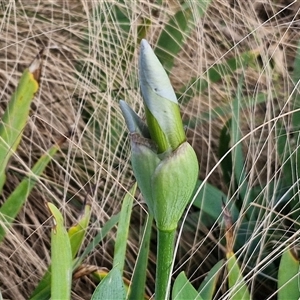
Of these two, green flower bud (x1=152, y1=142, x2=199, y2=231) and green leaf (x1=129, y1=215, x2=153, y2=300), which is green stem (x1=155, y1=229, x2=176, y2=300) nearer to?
green flower bud (x1=152, y1=142, x2=199, y2=231)

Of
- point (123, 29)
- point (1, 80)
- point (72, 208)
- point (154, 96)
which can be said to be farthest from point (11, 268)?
point (154, 96)

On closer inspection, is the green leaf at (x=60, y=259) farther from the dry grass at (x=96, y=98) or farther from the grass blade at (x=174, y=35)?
the grass blade at (x=174, y=35)

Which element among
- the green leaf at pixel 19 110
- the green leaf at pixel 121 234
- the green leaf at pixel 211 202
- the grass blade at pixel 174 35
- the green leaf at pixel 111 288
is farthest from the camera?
the grass blade at pixel 174 35

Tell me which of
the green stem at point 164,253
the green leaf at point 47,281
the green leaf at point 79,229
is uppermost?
the green stem at point 164,253

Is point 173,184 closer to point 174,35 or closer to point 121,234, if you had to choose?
point 121,234

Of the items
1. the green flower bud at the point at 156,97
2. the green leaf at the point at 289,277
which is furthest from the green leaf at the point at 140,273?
the green flower bud at the point at 156,97

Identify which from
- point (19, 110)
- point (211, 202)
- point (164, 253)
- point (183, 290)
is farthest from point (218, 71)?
point (164, 253)

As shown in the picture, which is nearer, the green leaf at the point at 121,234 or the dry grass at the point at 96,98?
the green leaf at the point at 121,234

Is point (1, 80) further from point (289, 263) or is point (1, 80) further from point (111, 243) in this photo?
point (289, 263)
